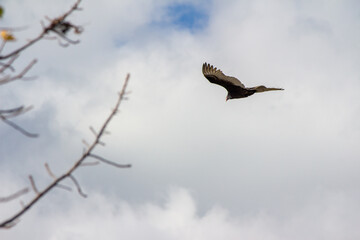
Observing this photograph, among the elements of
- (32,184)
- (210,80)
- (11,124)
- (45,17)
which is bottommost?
(32,184)

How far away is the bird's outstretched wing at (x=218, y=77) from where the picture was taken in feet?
98.4

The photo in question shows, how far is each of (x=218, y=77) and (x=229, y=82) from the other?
1.15 m

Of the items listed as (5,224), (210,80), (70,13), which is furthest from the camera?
(210,80)

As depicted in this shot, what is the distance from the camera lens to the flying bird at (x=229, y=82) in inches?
1179

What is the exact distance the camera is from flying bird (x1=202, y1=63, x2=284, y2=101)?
30.0 m

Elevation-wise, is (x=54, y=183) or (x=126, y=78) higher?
(x=126, y=78)

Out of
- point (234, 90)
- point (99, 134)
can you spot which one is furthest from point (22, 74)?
point (234, 90)

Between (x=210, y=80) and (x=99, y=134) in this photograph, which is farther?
(x=210, y=80)

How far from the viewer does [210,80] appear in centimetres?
3064

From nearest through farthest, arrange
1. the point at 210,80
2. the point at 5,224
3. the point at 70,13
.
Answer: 1. the point at 5,224
2. the point at 70,13
3. the point at 210,80

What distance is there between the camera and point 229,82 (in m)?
31.1

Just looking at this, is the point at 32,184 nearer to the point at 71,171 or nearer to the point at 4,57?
the point at 71,171

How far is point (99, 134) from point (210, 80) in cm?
Answer: 2623

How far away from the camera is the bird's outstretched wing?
30.0 metres
